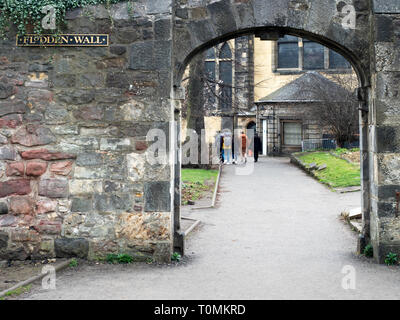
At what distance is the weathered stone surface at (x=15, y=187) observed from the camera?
7039 millimetres

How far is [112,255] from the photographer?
7.02m

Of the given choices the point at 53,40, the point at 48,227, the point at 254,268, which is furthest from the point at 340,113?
the point at 48,227

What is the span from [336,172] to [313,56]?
19.0m

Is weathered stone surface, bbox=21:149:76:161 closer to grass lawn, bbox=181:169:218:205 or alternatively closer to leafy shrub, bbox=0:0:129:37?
leafy shrub, bbox=0:0:129:37

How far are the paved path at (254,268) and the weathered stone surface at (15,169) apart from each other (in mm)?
1609

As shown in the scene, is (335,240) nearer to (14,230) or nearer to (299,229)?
(299,229)

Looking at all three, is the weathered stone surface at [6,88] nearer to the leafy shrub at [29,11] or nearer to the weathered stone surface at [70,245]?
the leafy shrub at [29,11]

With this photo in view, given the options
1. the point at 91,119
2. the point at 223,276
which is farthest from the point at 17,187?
the point at 223,276

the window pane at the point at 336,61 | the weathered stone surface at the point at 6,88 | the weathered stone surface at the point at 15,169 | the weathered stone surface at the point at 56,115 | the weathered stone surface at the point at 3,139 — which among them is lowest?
the weathered stone surface at the point at 15,169

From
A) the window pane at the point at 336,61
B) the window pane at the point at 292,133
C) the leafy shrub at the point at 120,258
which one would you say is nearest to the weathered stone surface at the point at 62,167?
the leafy shrub at the point at 120,258

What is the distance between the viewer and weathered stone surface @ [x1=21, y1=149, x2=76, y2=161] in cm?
702
